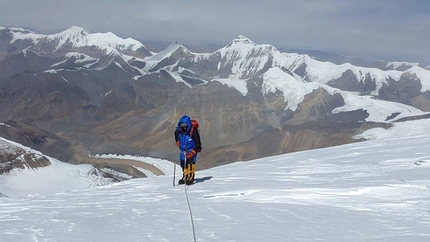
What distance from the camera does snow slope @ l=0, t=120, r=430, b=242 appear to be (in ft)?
23.1

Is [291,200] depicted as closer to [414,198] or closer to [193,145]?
[414,198]

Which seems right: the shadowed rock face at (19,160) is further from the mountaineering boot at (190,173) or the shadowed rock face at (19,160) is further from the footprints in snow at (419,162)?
the footprints in snow at (419,162)

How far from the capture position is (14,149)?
3917 inches

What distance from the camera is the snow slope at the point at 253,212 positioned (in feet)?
23.1

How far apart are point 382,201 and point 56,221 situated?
607 centimetres

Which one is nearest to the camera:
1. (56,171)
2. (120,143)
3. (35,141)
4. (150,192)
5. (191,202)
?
(191,202)

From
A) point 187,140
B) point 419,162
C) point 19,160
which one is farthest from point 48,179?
point 419,162

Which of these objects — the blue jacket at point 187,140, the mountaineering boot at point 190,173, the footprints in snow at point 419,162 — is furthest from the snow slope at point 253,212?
the blue jacket at point 187,140

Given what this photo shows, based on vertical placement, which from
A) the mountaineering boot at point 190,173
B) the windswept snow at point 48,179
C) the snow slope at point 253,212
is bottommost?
the windswept snow at point 48,179

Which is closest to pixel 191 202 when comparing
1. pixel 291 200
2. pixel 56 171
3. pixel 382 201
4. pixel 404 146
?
pixel 291 200

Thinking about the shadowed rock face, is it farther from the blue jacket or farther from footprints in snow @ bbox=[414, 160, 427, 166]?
footprints in snow @ bbox=[414, 160, 427, 166]

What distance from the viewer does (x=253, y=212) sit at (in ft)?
29.0

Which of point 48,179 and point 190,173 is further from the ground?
point 190,173

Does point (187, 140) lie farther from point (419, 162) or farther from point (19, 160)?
point (19, 160)
